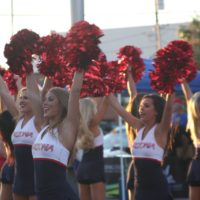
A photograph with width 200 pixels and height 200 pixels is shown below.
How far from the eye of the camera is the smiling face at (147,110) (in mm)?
6660

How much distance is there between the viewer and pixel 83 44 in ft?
17.4

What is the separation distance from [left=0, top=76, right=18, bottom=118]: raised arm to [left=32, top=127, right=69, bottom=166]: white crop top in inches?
48.1

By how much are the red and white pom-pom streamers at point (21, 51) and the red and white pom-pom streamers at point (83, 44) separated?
2.22ft

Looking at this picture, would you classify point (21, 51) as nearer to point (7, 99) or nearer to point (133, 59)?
point (7, 99)

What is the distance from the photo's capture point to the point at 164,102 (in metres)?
6.75

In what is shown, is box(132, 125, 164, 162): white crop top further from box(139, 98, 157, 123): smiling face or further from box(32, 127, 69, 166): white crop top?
box(32, 127, 69, 166): white crop top

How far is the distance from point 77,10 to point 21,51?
6.59 feet

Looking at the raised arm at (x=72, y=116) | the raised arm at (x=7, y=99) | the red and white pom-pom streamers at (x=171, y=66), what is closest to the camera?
the raised arm at (x=72, y=116)

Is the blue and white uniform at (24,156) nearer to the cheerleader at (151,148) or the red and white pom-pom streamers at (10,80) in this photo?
the red and white pom-pom streamers at (10,80)

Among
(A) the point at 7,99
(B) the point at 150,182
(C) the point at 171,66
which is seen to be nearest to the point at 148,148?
(B) the point at 150,182

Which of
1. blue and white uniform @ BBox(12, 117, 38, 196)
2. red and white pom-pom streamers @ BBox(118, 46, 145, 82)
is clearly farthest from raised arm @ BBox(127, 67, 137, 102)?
blue and white uniform @ BBox(12, 117, 38, 196)

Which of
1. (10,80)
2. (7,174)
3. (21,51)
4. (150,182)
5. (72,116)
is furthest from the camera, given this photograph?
(10,80)

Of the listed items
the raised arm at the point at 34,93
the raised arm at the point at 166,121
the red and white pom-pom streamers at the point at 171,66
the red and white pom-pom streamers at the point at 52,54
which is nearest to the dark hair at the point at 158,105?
the raised arm at the point at 166,121

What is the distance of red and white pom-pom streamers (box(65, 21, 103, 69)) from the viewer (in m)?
5.31
